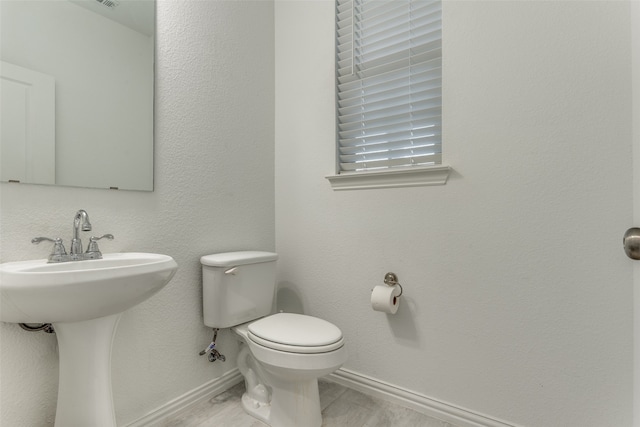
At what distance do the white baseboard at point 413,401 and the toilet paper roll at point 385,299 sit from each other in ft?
1.42

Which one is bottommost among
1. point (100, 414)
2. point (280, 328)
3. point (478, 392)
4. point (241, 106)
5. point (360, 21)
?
point (478, 392)

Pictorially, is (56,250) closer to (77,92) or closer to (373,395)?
(77,92)

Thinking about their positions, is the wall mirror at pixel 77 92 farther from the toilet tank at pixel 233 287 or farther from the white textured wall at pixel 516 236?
the white textured wall at pixel 516 236

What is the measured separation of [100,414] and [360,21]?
2081mm

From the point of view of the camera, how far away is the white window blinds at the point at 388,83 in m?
1.49

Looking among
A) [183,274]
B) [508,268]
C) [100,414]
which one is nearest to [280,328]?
[183,274]

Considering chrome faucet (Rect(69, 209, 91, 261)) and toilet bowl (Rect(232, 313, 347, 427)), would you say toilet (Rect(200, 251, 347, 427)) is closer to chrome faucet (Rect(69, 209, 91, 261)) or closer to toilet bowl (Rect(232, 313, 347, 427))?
toilet bowl (Rect(232, 313, 347, 427))

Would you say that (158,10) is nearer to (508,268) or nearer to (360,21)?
(360,21)

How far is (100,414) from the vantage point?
3.30ft

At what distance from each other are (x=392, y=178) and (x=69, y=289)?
1.32 m

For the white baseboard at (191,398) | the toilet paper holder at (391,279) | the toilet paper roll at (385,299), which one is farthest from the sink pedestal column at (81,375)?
the toilet paper holder at (391,279)

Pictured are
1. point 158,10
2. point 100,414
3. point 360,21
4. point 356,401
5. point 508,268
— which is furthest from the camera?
point 360,21

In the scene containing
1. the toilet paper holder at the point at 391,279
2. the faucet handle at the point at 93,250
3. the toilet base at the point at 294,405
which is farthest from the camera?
the toilet paper holder at the point at 391,279

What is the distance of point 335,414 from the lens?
1.45 m
